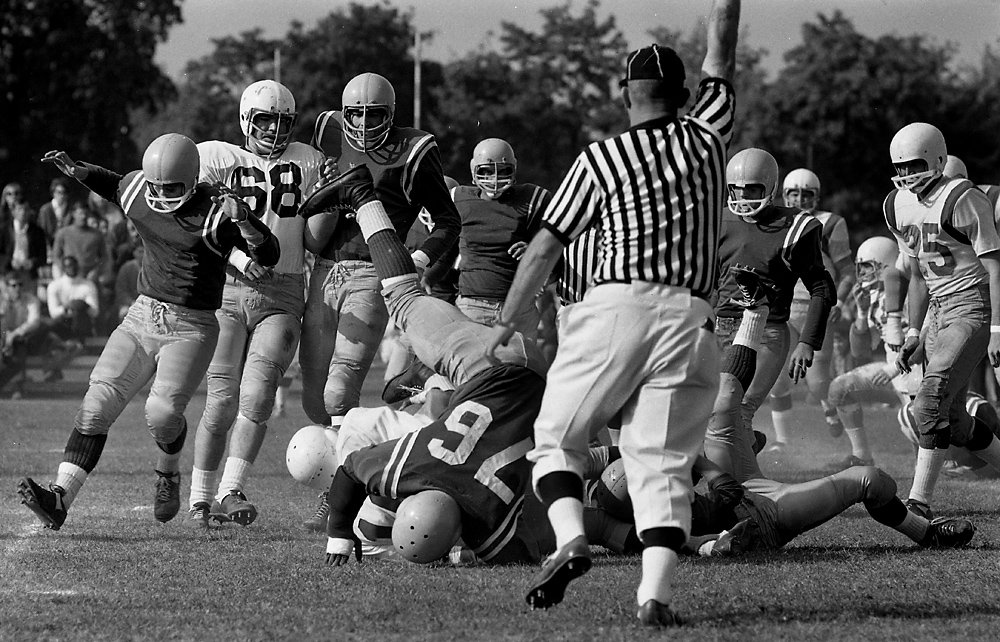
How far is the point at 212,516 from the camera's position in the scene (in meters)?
6.48

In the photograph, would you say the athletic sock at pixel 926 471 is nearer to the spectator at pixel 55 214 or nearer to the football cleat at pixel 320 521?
the football cleat at pixel 320 521

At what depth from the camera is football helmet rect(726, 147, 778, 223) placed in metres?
7.16

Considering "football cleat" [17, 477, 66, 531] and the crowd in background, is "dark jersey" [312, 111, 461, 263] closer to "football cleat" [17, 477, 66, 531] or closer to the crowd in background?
"football cleat" [17, 477, 66, 531]

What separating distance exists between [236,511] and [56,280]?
10.6 meters

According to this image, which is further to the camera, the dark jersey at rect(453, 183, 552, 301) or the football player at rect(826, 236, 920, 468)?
the football player at rect(826, 236, 920, 468)

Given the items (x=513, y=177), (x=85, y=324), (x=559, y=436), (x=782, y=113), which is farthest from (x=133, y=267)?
(x=782, y=113)

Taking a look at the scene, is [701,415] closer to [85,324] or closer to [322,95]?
[85,324]

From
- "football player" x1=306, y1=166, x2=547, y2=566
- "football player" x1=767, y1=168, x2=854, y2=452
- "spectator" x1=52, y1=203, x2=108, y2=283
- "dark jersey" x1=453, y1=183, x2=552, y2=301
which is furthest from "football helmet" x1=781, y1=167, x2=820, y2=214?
"spectator" x1=52, y1=203, x2=108, y2=283

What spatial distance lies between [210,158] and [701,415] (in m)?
3.58

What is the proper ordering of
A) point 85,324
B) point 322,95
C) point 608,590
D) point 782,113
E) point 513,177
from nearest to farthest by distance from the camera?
point 608,590
point 513,177
point 85,324
point 782,113
point 322,95

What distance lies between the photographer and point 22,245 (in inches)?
619

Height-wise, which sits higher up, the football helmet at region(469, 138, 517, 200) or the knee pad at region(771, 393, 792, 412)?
the football helmet at region(469, 138, 517, 200)

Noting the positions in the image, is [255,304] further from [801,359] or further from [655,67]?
[655,67]

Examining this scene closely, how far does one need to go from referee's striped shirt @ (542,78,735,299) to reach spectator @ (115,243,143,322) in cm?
1203
